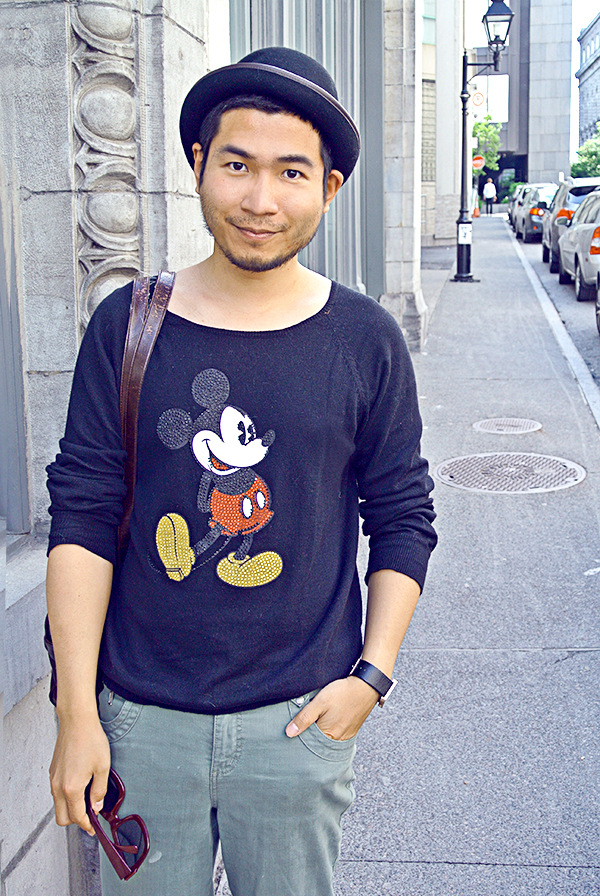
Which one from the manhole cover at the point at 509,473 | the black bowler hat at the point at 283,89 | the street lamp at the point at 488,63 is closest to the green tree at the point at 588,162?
the street lamp at the point at 488,63

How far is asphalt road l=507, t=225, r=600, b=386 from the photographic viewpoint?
13131 millimetres

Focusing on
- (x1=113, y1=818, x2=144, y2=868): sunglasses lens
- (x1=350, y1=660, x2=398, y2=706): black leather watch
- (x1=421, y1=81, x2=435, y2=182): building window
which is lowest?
(x1=113, y1=818, x2=144, y2=868): sunglasses lens

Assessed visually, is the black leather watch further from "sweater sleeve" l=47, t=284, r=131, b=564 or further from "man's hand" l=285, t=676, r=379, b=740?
"sweater sleeve" l=47, t=284, r=131, b=564

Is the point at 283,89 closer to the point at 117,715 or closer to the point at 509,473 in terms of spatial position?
the point at 117,715

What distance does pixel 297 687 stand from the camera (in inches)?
71.6

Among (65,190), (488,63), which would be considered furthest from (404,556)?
(488,63)

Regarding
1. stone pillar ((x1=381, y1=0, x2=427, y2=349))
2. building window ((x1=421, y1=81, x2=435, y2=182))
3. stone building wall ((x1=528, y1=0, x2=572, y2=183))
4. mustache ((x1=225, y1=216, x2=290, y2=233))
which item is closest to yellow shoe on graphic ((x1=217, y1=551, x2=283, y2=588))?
mustache ((x1=225, y1=216, x2=290, y2=233))

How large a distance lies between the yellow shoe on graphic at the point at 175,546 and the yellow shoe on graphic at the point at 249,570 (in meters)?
0.06

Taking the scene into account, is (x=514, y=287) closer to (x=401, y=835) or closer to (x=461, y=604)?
(x=461, y=604)

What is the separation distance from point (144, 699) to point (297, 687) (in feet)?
0.92

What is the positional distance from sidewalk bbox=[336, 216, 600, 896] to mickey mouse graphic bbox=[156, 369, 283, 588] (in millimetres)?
1819

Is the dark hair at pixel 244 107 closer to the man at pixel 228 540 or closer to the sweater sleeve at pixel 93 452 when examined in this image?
the man at pixel 228 540

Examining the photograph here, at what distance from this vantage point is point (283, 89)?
1.76 meters

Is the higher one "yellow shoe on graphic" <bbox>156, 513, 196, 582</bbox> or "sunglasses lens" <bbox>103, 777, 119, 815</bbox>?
"yellow shoe on graphic" <bbox>156, 513, 196, 582</bbox>
